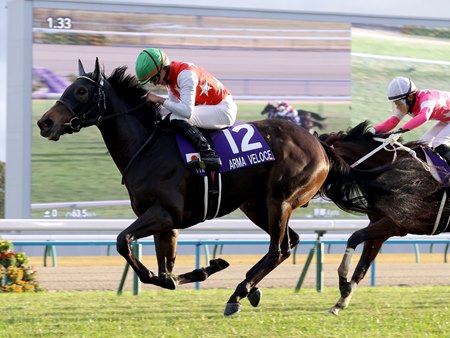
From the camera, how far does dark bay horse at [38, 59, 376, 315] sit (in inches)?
215

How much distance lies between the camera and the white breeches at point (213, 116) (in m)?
5.71

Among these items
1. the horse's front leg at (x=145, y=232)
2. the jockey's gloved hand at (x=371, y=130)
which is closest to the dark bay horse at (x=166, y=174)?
the horse's front leg at (x=145, y=232)

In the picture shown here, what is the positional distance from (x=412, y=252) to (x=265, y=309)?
14.1 m

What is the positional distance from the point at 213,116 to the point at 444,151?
1.71 metres

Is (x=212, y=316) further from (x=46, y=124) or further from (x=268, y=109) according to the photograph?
(x=268, y=109)

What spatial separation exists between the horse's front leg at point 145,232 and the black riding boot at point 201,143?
0.40m

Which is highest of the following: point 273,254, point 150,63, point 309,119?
point 150,63

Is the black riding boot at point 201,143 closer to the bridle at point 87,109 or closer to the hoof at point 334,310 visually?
the bridle at point 87,109

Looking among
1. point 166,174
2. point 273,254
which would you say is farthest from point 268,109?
point 166,174

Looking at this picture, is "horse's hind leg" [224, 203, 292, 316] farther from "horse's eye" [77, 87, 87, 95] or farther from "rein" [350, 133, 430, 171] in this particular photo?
"horse's eye" [77, 87, 87, 95]

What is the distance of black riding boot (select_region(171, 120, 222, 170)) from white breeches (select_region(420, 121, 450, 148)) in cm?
176

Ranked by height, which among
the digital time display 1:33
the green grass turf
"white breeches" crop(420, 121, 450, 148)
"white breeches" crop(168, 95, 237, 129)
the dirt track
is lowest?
the dirt track

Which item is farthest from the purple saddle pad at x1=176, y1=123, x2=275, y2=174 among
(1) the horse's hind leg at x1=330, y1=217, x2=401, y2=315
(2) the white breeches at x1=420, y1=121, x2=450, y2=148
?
(2) the white breeches at x1=420, y1=121, x2=450, y2=148

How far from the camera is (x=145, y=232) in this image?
17.6 feet
